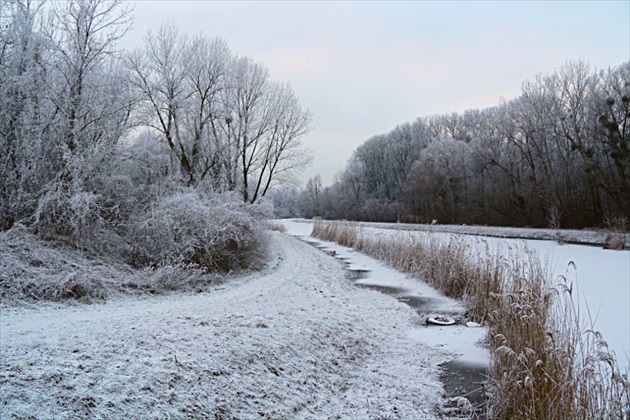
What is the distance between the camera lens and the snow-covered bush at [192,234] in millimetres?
10008

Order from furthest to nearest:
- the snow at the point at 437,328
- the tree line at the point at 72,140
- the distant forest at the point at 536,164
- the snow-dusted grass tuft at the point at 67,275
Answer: the distant forest at the point at 536,164
the tree line at the point at 72,140
the snow-dusted grass tuft at the point at 67,275
the snow at the point at 437,328

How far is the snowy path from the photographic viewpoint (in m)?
3.12

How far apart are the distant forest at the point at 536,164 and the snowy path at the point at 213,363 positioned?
18866mm

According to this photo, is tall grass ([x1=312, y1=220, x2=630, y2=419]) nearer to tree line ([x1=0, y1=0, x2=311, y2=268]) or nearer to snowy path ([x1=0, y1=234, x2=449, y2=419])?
snowy path ([x1=0, y1=234, x2=449, y2=419])

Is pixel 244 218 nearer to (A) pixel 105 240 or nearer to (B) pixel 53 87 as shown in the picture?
(A) pixel 105 240

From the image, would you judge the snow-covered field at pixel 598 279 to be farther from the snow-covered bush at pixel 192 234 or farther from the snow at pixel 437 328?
the snow-covered bush at pixel 192 234

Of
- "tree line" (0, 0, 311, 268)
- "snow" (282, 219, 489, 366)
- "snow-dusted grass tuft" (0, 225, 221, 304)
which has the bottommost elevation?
"snow" (282, 219, 489, 366)

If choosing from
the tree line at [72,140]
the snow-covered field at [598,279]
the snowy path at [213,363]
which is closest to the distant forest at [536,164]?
the snow-covered field at [598,279]

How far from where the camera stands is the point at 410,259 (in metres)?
12.0

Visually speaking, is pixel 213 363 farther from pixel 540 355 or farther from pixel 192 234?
pixel 192 234

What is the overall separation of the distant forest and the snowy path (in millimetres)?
18866

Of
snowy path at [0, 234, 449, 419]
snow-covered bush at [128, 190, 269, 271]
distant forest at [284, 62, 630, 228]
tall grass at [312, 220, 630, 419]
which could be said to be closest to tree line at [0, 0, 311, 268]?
snow-covered bush at [128, 190, 269, 271]

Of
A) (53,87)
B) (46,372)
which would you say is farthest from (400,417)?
(53,87)

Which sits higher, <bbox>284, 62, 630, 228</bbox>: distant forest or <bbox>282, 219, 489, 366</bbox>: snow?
<bbox>284, 62, 630, 228</bbox>: distant forest
